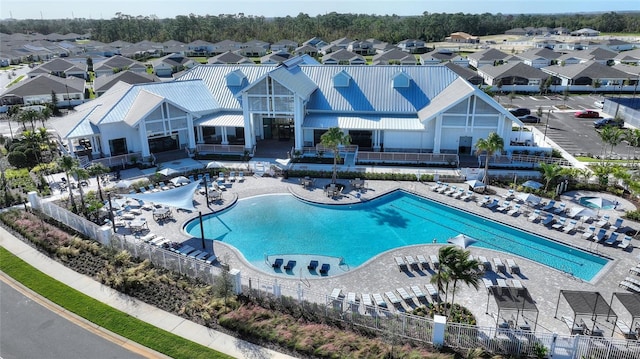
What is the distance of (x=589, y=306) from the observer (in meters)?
20.5

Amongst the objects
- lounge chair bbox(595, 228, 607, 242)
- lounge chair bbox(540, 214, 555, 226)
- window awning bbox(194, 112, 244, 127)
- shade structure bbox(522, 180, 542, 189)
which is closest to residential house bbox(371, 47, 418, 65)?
window awning bbox(194, 112, 244, 127)

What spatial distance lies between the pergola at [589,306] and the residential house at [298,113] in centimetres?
2217

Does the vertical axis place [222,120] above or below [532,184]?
above

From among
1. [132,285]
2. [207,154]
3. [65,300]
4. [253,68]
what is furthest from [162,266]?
[253,68]

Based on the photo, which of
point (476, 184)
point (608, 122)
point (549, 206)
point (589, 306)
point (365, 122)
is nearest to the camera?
point (589, 306)

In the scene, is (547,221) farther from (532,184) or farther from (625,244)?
(532,184)

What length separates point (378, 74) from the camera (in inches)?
1977

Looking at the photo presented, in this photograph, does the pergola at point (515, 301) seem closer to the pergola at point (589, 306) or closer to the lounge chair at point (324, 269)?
the pergola at point (589, 306)

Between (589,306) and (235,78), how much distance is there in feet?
134

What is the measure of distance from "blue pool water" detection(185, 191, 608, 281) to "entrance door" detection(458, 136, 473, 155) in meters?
11.2

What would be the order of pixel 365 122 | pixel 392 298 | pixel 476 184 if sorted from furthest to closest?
pixel 365 122 → pixel 476 184 → pixel 392 298

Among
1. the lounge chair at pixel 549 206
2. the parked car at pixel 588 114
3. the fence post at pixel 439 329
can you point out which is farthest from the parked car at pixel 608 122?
the fence post at pixel 439 329

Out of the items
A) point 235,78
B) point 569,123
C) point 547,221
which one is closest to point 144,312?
point 547,221

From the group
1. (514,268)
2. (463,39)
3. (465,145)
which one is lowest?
(514,268)
